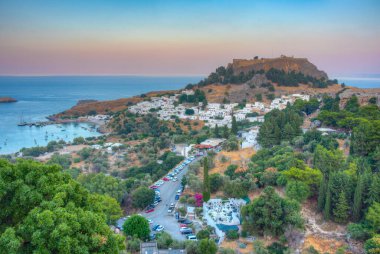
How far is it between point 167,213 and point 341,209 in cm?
857

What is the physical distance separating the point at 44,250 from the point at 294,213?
397 inches

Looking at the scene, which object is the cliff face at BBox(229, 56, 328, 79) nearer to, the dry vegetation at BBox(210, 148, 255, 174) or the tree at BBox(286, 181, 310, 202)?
the dry vegetation at BBox(210, 148, 255, 174)

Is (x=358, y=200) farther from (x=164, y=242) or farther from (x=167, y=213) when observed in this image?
(x=167, y=213)

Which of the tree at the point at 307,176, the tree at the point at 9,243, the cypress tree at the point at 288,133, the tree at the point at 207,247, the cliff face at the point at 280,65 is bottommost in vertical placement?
the tree at the point at 207,247

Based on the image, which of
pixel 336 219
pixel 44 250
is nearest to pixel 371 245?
pixel 336 219

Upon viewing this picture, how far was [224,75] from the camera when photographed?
69688mm

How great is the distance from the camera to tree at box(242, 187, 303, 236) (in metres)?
13.6

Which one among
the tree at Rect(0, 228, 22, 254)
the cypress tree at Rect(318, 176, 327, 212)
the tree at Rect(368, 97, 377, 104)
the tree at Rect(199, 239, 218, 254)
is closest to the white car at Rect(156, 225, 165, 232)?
the tree at Rect(199, 239, 218, 254)

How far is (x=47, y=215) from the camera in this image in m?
6.31

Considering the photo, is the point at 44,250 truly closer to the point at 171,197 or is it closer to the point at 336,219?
the point at 336,219

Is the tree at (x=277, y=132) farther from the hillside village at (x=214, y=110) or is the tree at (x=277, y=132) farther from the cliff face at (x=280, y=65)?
the cliff face at (x=280, y=65)

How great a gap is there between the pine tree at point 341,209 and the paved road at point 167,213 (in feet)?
21.3

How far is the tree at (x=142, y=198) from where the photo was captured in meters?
18.9

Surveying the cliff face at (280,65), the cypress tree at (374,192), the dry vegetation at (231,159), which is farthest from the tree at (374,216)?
the cliff face at (280,65)
